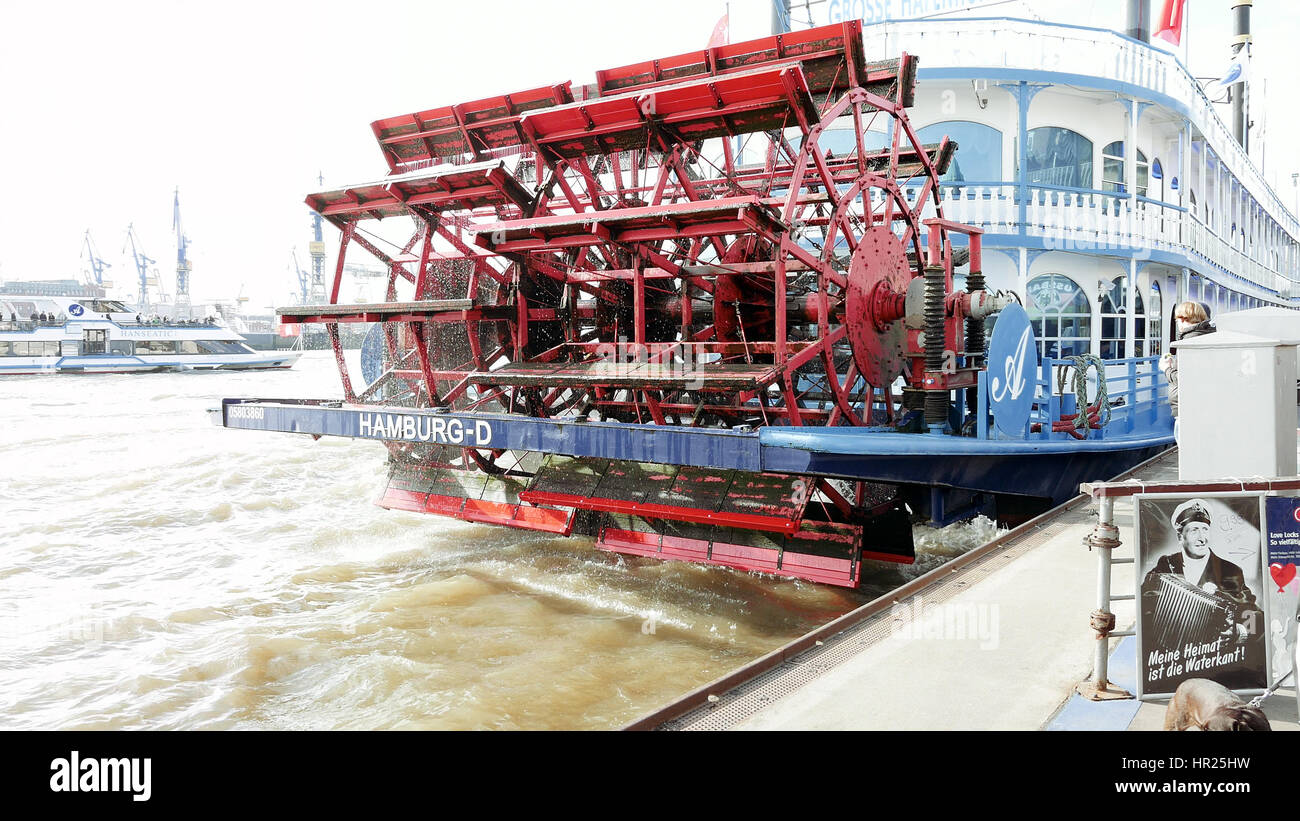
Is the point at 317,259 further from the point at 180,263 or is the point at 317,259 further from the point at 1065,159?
the point at 1065,159

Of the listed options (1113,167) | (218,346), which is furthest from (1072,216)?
(218,346)

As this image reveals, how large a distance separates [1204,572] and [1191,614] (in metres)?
0.14

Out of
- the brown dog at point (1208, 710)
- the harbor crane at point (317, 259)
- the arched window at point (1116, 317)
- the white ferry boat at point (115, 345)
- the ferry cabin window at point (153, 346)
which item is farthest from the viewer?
the harbor crane at point (317, 259)

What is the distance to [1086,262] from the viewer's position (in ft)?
32.2

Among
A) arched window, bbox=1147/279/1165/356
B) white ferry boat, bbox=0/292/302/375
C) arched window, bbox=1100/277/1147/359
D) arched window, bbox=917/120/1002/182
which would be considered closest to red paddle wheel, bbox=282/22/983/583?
arched window, bbox=917/120/1002/182

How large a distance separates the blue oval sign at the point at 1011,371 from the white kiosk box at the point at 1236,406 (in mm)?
2090

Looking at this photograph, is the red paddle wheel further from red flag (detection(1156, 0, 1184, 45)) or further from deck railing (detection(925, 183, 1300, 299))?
red flag (detection(1156, 0, 1184, 45))

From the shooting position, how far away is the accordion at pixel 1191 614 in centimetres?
267

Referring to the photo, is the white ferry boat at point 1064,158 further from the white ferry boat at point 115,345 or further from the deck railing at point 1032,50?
the white ferry boat at point 115,345

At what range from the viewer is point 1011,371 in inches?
233

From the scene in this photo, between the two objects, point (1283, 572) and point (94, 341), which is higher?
point (94, 341)

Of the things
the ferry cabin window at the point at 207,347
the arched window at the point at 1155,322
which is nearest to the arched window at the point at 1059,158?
the arched window at the point at 1155,322
